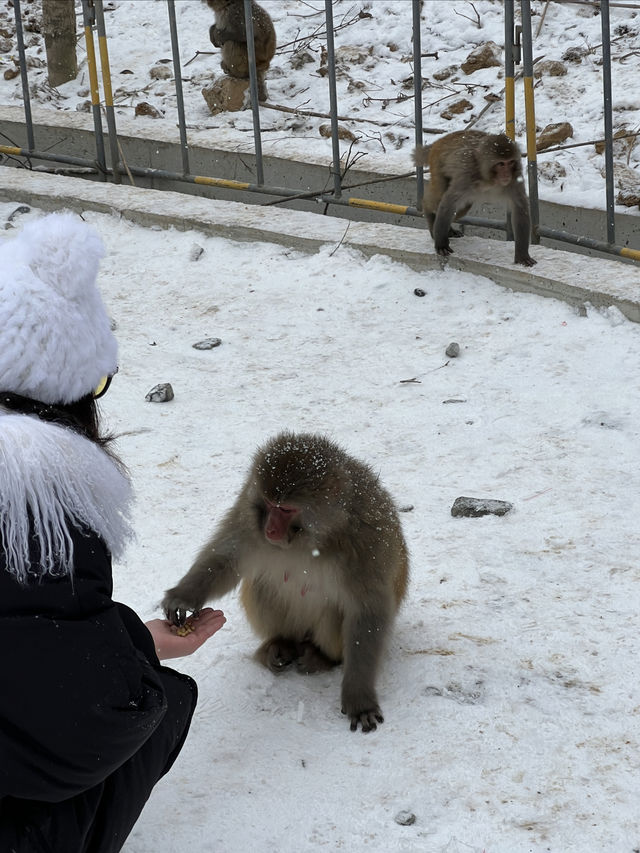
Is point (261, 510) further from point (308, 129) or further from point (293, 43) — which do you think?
point (293, 43)

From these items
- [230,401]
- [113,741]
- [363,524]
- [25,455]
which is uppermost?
[25,455]

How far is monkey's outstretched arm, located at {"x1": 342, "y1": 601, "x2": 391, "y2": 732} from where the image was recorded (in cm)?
240

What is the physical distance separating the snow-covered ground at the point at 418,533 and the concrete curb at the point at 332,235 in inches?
3.2

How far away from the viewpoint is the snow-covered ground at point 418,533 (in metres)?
2.13

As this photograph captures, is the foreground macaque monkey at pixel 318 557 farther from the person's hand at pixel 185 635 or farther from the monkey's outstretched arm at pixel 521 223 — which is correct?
the monkey's outstretched arm at pixel 521 223

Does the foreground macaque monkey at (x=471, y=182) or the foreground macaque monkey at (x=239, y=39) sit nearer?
the foreground macaque monkey at (x=471, y=182)

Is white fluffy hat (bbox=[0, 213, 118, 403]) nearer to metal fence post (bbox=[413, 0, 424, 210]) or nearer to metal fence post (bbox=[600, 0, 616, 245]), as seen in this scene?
metal fence post (bbox=[600, 0, 616, 245])

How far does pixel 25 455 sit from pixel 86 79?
9.18 m

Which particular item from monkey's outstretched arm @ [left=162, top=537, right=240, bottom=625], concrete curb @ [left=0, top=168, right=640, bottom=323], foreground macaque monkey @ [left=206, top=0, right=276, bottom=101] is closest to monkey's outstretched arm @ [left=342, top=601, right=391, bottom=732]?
monkey's outstretched arm @ [left=162, top=537, right=240, bottom=625]

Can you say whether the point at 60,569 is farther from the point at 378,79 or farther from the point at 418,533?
the point at 378,79

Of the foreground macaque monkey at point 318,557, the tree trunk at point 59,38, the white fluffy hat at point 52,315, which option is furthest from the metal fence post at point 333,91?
the tree trunk at point 59,38

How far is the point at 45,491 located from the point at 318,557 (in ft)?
3.35

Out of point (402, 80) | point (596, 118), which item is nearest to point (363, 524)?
point (596, 118)

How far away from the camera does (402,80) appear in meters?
8.84
